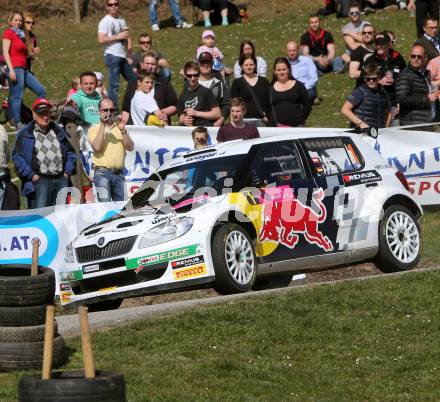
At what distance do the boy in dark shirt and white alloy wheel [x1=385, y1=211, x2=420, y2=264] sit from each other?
93.3 inches

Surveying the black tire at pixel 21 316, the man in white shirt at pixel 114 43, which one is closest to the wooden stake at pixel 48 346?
the black tire at pixel 21 316

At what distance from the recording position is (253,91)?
1850 centimetres

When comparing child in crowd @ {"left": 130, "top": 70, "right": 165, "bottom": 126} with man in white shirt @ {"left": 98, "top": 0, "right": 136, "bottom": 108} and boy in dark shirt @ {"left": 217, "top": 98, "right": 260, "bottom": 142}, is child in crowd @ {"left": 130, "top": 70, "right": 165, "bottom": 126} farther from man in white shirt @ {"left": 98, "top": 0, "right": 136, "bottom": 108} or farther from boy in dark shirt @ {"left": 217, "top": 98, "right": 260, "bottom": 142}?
man in white shirt @ {"left": 98, "top": 0, "right": 136, "bottom": 108}

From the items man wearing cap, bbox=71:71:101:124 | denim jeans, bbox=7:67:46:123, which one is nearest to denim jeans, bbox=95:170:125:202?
man wearing cap, bbox=71:71:101:124

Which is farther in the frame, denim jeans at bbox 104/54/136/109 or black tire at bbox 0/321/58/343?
denim jeans at bbox 104/54/136/109

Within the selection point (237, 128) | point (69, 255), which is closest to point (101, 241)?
point (69, 255)

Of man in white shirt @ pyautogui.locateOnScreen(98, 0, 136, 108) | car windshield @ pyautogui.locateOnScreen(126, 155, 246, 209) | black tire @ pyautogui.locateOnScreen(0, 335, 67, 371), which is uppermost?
man in white shirt @ pyautogui.locateOnScreen(98, 0, 136, 108)

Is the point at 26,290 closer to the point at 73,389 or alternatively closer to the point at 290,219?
the point at 73,389

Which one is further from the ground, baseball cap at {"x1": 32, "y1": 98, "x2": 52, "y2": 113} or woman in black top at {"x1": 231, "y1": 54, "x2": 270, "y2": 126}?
baseball cap at {"x1": 32, "y1": 98, "x2": 52, "y2": 113}

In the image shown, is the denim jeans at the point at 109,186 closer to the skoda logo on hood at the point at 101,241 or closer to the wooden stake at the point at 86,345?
the skoda logo on hood at the point at 101,241

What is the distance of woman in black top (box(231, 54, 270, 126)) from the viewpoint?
18503 millimetres

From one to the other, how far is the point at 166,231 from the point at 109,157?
10.5ft

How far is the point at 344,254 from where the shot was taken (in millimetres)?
14258

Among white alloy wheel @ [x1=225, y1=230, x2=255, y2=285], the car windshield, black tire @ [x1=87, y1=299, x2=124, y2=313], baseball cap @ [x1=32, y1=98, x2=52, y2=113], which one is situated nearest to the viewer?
white alloy wheel @ [x1=225, y1=230, x2=255, y2=285]
